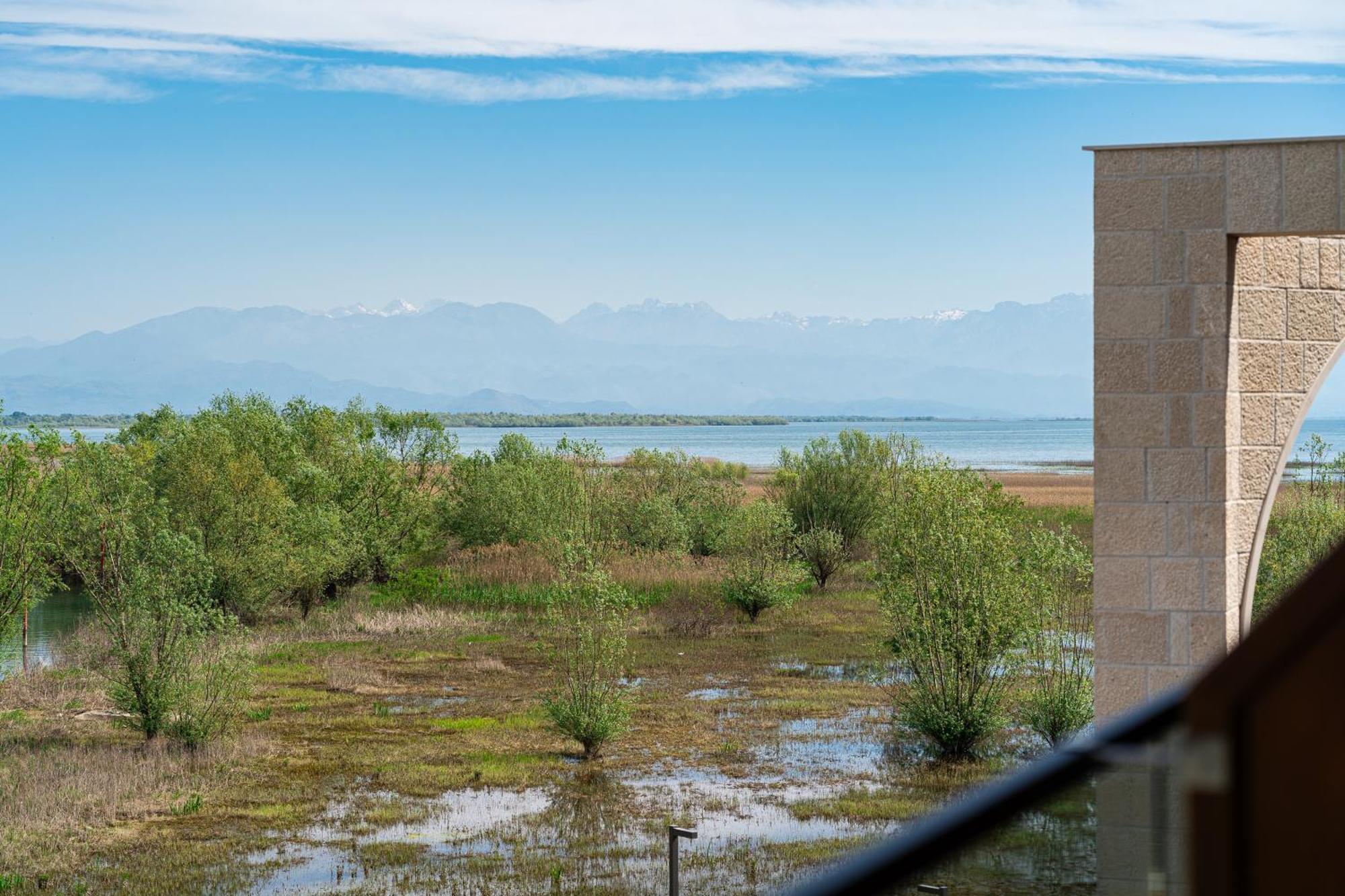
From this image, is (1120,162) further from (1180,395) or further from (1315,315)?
(1315,315)

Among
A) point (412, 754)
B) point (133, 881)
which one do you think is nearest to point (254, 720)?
point (412, 754)

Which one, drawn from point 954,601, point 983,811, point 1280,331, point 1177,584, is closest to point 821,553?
point 954,601

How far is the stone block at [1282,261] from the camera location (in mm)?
5656

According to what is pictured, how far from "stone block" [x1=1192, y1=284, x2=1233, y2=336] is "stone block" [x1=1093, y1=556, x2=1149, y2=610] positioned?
1019 millimetres

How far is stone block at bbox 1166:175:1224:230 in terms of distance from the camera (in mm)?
5465

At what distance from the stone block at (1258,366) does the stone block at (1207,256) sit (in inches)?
12.9

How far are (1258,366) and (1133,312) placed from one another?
0.61 m

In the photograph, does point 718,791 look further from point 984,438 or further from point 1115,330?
point 984,438

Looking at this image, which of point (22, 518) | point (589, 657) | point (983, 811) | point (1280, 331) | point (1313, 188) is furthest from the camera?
point (22, 518)

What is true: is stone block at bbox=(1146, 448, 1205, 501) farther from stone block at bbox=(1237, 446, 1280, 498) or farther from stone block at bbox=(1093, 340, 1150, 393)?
stone block at bbox=(1093, 340, 1150, 393)

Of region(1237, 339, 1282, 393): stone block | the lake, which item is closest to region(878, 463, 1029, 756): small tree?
region(1237, 339, 1282, 393): stone block

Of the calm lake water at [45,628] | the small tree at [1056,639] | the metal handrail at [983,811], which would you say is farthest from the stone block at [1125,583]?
the calm lake water at [45,628]

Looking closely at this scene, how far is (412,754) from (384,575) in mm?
16072

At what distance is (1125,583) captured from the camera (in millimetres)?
5527
